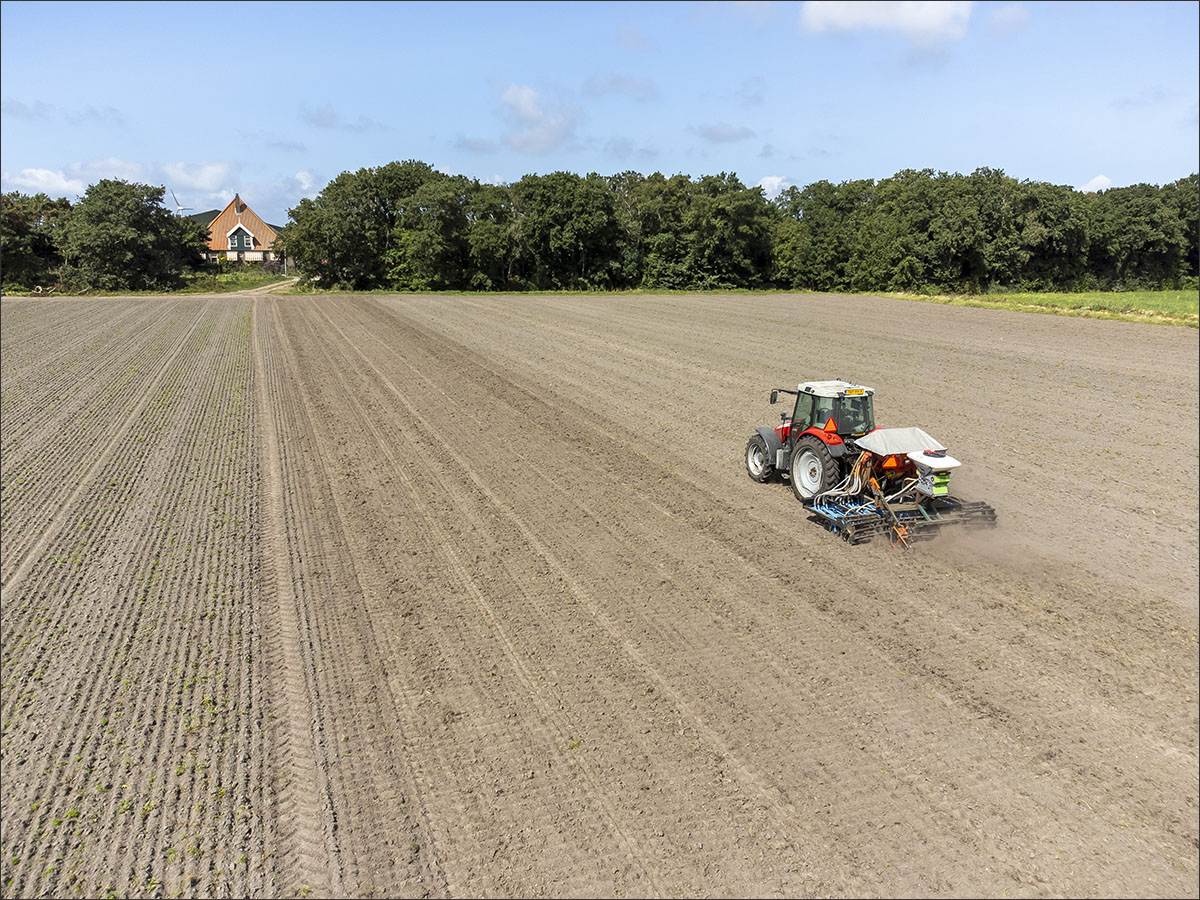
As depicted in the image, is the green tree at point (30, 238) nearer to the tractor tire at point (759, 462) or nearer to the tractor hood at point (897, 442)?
the tractor tire at point (759, 462)

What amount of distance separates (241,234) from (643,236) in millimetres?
51104

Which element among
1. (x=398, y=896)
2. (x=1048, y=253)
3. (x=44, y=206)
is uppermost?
(x=44, y=206)

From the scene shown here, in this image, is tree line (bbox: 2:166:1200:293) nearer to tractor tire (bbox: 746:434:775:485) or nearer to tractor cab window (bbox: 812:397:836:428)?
tractor tire (bbox: 746:434:775:485)

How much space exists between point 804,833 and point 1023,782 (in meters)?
1.88

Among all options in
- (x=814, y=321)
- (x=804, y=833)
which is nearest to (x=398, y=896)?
(x=804, y=833)

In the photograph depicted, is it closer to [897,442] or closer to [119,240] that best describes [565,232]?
[119,240]

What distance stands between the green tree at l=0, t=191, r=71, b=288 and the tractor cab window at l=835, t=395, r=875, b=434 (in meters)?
64.0

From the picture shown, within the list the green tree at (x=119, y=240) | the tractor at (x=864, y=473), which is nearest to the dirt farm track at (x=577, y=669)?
the tractor at (x=864, y=473)

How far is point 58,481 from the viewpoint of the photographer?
1251cm

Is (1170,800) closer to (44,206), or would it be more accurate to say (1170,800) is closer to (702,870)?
(702,870)

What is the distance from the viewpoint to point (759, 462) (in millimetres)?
12297

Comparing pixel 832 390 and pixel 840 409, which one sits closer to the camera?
pixel 840 409

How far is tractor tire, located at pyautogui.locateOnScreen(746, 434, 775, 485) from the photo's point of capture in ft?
39.4

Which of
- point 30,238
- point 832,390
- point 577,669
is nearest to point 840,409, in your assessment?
point 832,390
